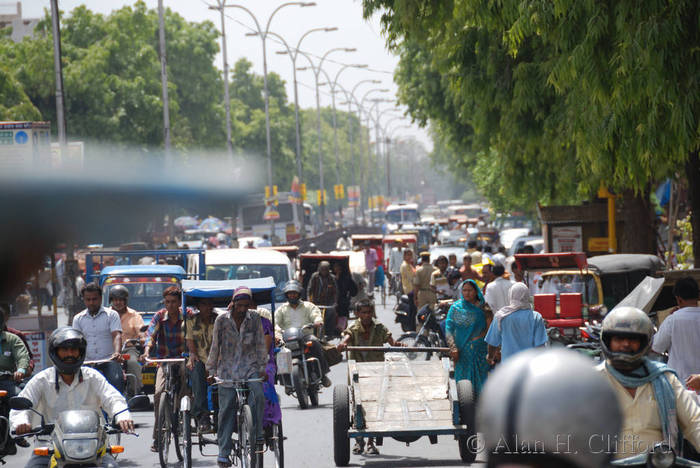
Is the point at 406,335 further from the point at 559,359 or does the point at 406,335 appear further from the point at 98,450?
the point at 559,359

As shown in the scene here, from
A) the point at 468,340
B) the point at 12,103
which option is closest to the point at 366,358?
the point at 468,340

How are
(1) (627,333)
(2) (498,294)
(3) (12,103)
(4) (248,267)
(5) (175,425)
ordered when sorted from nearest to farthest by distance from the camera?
(1) (627,333) < (5) (175,425) < (2) (498,294) < (4) (248,267) < (3) (12,103)

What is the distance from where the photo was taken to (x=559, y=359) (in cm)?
244

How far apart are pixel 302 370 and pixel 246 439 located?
560 centimetres

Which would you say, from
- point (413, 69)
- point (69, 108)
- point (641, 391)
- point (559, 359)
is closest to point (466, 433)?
point (641, 391)

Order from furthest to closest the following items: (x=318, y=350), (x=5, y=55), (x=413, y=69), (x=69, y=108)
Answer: (x=69, y=108), (x=5, y=55), (x=413, y=69), (x=318, y=350)

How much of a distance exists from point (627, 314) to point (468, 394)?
5.34 meters

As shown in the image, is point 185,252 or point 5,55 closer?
point 185,252

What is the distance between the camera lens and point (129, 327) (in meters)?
14.3

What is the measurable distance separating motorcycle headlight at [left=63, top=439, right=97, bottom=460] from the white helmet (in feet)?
14.4

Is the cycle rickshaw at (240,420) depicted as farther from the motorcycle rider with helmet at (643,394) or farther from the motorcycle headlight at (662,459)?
the motorcycle headlight at (662,459)

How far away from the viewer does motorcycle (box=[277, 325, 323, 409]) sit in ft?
48.0

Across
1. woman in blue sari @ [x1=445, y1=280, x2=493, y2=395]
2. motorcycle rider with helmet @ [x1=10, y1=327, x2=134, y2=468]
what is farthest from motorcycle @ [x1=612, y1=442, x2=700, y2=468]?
woman in blue sari @ [x1=445, y1=280, x2=493, y2=395]

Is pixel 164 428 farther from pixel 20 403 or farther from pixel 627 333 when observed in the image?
pixel 627 333
